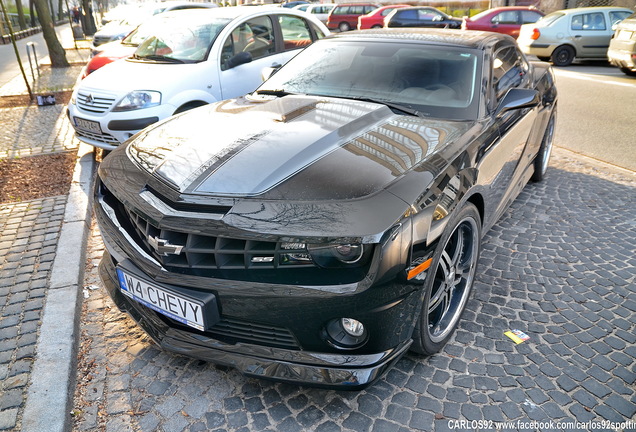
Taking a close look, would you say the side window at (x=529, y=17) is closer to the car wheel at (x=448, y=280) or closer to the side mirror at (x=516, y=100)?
the side mirror at (x=516, y=100)

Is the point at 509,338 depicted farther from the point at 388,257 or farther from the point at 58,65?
the point at 58,65

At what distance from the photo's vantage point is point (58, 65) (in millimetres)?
13398

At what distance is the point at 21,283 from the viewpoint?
3.21m

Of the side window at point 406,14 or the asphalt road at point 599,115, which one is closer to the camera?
the asphalt road at point 599,115

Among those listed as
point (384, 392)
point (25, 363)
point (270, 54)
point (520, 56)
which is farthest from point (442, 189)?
point (270, 54)

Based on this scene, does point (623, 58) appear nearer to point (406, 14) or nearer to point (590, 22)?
point (590, 22)

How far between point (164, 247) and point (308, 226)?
66cm

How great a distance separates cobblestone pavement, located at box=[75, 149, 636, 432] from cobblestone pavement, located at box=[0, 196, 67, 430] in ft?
0.93

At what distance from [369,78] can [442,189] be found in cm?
140

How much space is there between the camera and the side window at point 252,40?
5816 millimetres

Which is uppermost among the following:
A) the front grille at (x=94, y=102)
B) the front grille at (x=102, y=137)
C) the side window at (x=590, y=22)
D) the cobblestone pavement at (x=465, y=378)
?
the side window at (x=590, y=22)

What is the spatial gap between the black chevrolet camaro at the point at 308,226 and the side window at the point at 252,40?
9.99ft

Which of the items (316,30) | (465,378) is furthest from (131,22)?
(465,378)

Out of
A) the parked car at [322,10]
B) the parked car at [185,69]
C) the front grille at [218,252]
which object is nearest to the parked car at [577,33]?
the parked car at [185,69]
